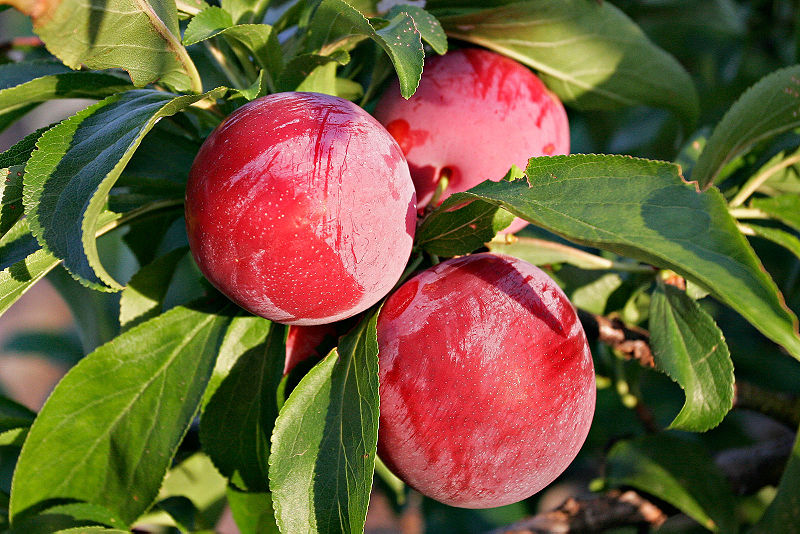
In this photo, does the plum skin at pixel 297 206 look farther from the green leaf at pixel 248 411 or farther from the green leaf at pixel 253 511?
the green leaf at pixel 253 511

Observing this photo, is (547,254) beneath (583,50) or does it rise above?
beneath

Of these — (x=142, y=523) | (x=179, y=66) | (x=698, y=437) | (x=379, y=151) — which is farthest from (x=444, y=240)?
(x=698, y=437)

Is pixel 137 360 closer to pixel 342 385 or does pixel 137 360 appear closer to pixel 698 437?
pixel 342 385

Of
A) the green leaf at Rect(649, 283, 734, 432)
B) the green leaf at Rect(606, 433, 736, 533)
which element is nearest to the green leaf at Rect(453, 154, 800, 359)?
the green leaf at Rect(649, 283, 734, 432)

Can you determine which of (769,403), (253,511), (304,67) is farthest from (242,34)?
(769,403)

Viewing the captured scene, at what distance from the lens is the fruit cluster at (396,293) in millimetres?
508

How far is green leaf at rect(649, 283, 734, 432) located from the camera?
64 cm

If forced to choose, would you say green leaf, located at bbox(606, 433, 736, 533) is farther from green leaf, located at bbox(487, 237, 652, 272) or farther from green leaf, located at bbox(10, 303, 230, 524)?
→ green leaf, located at bbox(10, 303, 230, 524)

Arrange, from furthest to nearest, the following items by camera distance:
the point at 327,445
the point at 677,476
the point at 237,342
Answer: the point at 677,476
the point at 237,342
the point at 327,445

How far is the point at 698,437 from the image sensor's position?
132 centimetres

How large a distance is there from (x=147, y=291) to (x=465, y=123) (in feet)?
1.37

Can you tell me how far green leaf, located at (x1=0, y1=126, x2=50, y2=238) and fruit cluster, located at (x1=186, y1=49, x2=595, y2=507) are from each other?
15cm

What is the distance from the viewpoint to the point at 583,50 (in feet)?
2.62

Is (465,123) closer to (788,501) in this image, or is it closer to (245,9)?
(245,9)
